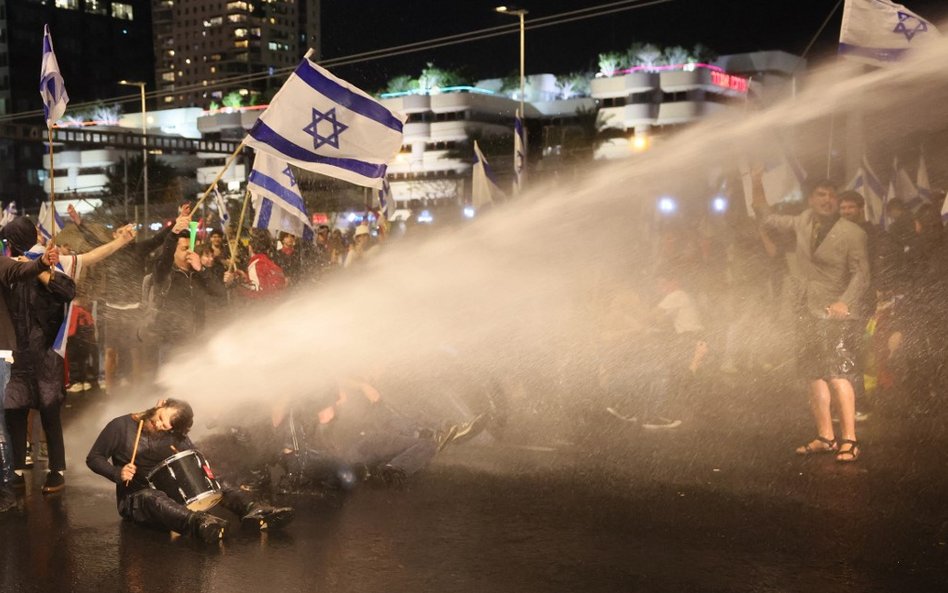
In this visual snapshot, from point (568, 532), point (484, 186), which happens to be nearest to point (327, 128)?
point (568, 532)

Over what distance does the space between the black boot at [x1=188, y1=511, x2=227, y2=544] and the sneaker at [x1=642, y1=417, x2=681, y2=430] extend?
15.1 feet

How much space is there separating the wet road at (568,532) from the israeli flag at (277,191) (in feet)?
14.9

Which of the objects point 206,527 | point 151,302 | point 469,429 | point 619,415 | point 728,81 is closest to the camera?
point 206,527

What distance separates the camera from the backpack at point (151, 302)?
996 centimetres

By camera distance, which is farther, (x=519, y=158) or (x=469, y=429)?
(x=519, y=158)

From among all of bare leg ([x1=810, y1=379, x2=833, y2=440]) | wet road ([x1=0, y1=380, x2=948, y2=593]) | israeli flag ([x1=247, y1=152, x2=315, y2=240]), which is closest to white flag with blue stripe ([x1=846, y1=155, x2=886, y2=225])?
wet road ([x1=0, y1=380, x2=948, y2=593])

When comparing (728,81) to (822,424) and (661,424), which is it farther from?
(822,424)

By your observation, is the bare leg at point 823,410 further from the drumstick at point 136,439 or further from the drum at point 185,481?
the drumstick at point 136,439

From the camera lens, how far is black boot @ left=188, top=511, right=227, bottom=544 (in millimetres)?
5953

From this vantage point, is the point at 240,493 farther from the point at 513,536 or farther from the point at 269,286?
the point at 269,286

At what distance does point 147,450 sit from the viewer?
21.5ft

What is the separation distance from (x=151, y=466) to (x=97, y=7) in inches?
5556

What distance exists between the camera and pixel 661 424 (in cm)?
962

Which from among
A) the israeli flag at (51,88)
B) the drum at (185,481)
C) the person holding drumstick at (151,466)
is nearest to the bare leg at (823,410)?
the person holding drumstick at (151,466)
